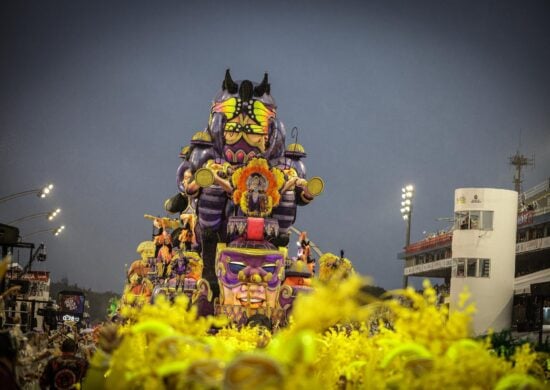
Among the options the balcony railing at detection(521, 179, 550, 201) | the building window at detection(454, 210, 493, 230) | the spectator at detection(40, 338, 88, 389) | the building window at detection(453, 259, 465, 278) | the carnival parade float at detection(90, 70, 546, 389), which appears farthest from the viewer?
the balcony railing at detection(521, 179, 550, 201)

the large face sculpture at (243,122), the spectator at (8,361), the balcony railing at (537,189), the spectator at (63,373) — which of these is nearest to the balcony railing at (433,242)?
the balcony railing at (537,189)

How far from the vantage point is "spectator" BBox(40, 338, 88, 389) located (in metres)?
15.4

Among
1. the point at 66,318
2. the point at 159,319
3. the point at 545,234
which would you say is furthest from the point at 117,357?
the point at 545,234

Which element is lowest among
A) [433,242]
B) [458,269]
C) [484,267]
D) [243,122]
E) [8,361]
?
[8,361]

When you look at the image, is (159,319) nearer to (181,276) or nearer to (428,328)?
(428,328)

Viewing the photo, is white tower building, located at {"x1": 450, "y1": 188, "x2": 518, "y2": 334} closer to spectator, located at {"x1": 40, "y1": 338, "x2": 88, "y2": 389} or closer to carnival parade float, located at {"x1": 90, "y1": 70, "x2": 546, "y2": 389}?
carnival parade float, located at {"x1": 90, "y1": 70, "x2": 546, "y2": 389}

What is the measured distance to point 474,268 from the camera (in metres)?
43.6

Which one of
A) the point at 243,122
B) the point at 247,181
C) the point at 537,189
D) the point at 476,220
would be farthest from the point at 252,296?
the point at 537,189

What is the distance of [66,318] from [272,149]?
12.7 meters

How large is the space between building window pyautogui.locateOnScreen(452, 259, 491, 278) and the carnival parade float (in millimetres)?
1390

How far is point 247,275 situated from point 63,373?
88.1 feet

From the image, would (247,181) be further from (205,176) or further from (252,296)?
(252,296)

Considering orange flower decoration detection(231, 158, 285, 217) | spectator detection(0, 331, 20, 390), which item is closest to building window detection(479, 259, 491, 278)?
orange flower decoration detection(231, 158, 285, 217)

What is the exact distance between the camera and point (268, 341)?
15.4m
